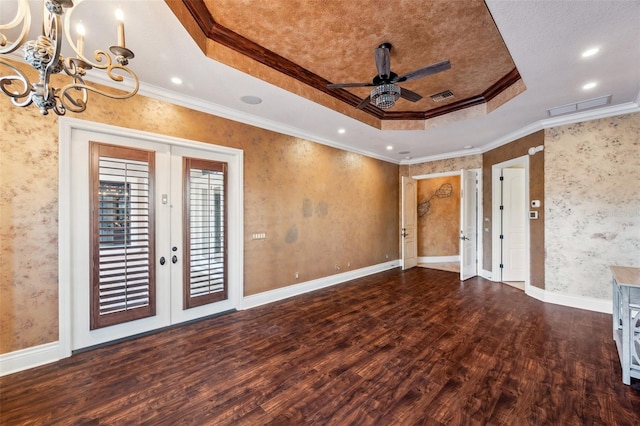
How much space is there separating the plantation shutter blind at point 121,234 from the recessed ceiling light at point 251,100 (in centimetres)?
135

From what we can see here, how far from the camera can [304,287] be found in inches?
195

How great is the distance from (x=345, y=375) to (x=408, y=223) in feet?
17.1

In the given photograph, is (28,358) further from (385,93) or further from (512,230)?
(512,230)

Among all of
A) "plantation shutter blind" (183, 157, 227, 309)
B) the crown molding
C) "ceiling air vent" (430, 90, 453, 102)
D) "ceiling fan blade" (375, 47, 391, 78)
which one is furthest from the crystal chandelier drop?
"plantation shutter blind" (183, 157, 227, 309)

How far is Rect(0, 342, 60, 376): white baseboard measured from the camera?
8.07ft

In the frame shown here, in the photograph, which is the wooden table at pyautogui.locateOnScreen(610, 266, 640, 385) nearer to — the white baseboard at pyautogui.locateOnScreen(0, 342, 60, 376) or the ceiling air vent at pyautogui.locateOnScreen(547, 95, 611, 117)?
the ceiling air vent at pyautogui.locateOnScreen(547, 95, 611, 117)

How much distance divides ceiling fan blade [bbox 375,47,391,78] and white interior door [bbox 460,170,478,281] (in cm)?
405

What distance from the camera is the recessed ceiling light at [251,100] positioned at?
11.4 feet

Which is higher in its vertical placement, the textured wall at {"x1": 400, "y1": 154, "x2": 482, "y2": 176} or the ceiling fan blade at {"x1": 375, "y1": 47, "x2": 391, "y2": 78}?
the ceiling fan blade at {"x1": 375, "y1": 47, "x2": 391, "y2": 78}

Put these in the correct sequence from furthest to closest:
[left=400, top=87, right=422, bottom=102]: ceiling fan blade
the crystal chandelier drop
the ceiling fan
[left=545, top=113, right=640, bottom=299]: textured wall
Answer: [left=545, top=113, right=640, bottom=299]: textured wall < [left=400, top=87, right=422, bottom=102]: ceiling fan blade < the crystal chandelier drop < the ceiling fan

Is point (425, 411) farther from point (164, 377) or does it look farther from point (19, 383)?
point (19, 383)

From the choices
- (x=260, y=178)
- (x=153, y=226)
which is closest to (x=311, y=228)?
(x=260, y=178)

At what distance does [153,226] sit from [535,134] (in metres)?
6.12

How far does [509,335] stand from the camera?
3248 millimetres
